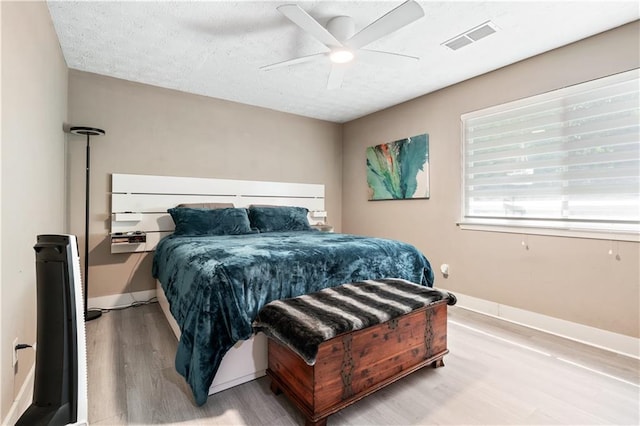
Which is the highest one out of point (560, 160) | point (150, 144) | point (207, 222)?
point (150, 144)

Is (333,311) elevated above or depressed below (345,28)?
below

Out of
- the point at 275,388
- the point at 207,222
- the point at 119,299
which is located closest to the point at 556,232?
the point at 275,388

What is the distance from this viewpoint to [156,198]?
3525 millimetres

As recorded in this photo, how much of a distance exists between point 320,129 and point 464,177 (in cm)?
237

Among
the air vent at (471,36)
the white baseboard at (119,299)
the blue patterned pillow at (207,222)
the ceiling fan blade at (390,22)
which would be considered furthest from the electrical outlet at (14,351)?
the air vent at (471,36)

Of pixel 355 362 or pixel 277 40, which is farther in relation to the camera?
pixel 277 40

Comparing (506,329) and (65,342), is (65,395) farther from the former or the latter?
(506,329)

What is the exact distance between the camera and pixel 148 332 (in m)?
2.66

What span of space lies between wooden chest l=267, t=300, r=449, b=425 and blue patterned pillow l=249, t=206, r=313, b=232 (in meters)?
1.90

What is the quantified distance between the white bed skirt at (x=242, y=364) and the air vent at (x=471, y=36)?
2665 millimetres

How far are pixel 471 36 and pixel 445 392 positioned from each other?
257cm

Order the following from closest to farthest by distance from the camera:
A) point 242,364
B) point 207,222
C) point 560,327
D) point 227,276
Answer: point 227,276 < point 242,364 < point 560,327 < point 207,222

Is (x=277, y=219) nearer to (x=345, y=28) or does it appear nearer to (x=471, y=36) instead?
(x=345, y=28)

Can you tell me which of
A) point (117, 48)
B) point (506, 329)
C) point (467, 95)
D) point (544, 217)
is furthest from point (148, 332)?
point (467, 95)
